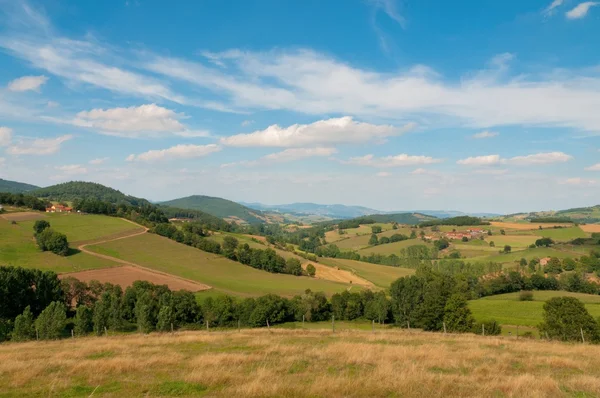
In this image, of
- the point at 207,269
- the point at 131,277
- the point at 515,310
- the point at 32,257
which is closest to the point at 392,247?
the point at 207,269

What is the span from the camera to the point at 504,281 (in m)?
99.8

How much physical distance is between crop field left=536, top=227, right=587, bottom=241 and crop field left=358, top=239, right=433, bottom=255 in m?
50.3

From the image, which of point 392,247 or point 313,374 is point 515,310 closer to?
point 313,374

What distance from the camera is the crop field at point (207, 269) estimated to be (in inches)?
3492

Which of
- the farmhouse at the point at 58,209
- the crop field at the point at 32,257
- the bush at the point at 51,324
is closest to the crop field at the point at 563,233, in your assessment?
the crop field at the point at 32,257

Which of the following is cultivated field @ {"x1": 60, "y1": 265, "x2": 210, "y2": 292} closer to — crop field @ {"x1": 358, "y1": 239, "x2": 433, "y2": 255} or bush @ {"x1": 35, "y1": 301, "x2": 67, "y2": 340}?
bush @ {"x1": 35, "y1": 301, "x2": 67, "y2": 340}

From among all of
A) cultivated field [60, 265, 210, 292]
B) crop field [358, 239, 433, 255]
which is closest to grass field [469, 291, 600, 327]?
cultivated field [60, 265, 210, 292]

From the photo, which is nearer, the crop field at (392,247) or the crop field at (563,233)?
the crop field at (563,233)

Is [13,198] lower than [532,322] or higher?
higher

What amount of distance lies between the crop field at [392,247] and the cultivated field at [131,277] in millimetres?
Answer: 110705

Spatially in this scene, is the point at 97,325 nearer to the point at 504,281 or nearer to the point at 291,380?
the point at 291,380

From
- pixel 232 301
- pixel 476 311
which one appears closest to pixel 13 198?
pixel 232 301

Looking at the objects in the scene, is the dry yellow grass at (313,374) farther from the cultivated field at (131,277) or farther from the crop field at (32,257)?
the crop field at (32,257)

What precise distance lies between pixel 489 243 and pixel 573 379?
576ft
